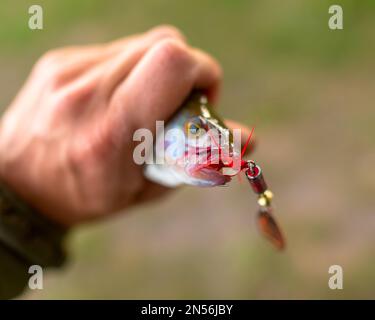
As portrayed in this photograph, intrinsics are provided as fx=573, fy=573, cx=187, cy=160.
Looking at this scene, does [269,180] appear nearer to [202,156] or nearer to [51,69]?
[51,69]

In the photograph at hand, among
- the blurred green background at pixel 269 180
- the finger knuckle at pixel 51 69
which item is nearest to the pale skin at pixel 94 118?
the finger knuckle at pixel 51 69

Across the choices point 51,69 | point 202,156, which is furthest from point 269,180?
point 202,156

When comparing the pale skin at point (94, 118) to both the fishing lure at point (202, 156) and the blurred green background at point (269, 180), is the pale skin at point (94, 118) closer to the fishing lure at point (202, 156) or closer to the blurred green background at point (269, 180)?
the fishing lure at point (202, 156)

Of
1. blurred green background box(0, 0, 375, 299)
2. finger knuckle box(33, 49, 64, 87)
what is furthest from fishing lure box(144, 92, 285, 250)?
blurred green background box(0, 0, 375, 299)

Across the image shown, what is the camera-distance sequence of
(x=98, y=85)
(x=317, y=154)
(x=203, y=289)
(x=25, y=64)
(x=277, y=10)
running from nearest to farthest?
(x=98, y=85)
(x=203, y=289)
(x=317, y=154)
(x=277, y=10)
(x=25, y=64)

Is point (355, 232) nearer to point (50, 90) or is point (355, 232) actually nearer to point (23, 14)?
point (50, 90)
